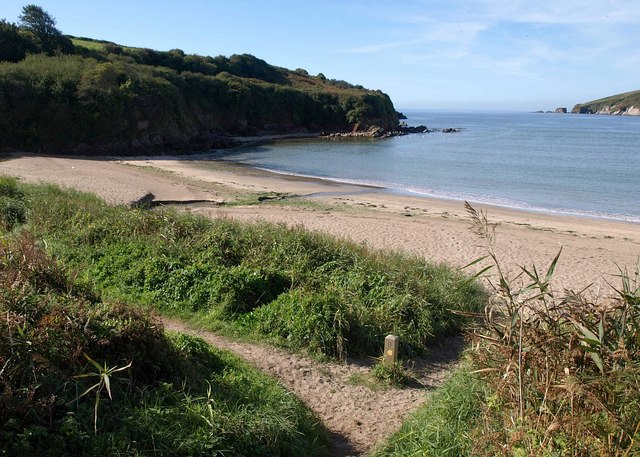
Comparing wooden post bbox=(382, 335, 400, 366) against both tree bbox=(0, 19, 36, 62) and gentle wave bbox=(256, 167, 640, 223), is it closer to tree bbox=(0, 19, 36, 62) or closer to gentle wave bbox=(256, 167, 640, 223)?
gentle wave bbox=(256, 167, 640, 223)

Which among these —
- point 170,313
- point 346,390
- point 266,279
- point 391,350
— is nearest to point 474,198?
point 266,279

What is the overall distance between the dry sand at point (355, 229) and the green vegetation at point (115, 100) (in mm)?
7696

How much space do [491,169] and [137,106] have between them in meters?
30.2

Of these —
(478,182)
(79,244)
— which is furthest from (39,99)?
(79,244)

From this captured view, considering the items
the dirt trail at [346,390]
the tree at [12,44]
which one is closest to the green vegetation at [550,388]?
the dirt trail at [346,390]

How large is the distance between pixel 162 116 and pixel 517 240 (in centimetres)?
3961

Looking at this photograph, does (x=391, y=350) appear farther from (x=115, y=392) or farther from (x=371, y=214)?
(x=371, y=214)

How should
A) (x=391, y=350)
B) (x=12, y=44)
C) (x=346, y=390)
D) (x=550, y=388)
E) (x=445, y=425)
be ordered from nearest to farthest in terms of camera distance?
(x=550, y=388), (x=445, y=425), (x=346, y=390), (x=391, y=350), (x=12, y=44)

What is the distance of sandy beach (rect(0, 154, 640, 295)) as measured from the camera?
15.2 m

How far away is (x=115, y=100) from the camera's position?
44500 mm

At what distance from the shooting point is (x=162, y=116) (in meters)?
49.2

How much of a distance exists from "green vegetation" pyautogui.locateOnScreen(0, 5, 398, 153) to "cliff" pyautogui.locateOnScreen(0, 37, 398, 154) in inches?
3.1

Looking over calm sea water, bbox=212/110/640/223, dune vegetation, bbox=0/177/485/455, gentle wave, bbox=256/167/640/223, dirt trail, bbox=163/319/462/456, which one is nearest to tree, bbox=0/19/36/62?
calm sea water, bbox=212/110/640/223

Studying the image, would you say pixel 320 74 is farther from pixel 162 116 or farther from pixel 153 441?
pixel 153 441
